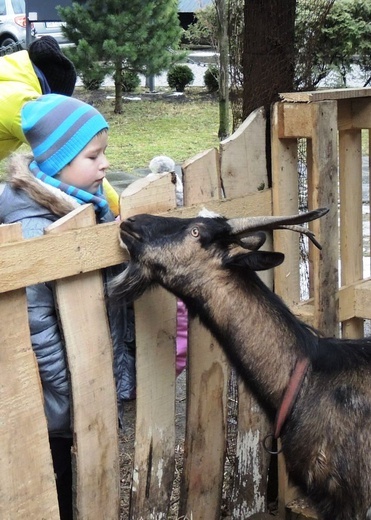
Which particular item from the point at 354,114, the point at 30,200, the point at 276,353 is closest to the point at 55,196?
the point at 30,200

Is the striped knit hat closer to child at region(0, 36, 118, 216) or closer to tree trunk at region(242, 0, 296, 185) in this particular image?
child at region(0, 36, 118, 216)

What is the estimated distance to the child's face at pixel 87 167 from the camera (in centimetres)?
309

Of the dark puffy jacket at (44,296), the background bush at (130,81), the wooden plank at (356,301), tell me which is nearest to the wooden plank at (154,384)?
the dark puffy jacket at (44,296)

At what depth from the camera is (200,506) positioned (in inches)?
145

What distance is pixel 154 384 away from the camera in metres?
3.29

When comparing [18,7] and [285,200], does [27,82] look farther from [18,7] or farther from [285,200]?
[18,7]

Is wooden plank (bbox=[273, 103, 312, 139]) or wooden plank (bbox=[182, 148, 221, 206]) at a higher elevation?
wooden plank (bbox=[273, 103, 312, 139])

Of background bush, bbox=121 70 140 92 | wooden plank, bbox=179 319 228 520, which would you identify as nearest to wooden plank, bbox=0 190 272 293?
wooden plank, bbox=179 319 228 520

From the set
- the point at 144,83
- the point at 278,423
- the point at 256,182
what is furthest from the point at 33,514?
the point at 144,83

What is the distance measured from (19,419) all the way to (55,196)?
2.56 feet

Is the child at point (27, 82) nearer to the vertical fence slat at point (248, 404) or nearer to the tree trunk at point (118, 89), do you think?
the vertical fence slat at point (248, 404)

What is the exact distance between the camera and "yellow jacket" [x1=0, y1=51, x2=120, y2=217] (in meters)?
4.06

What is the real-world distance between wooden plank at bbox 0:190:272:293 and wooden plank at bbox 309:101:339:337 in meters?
0.84

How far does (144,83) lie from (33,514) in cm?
2270
